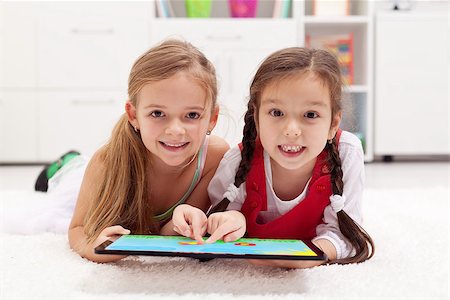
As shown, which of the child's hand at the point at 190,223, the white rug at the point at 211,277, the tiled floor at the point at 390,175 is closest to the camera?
the white rug at the point at 211,277

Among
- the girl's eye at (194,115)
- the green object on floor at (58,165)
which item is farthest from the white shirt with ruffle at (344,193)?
the green object on floor at (58,165)

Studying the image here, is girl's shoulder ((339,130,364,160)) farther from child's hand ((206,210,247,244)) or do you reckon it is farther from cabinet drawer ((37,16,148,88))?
cabinet drawer ((37,16,148,88))

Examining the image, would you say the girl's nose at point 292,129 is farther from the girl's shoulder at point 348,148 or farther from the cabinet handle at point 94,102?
the cabinet handle at point 94,102

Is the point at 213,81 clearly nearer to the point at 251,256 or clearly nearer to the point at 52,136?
the point at 251,256

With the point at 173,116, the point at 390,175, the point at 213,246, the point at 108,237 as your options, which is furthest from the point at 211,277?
the point at 390,175

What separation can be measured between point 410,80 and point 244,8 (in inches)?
35.9

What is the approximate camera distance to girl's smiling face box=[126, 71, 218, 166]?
0.89 m

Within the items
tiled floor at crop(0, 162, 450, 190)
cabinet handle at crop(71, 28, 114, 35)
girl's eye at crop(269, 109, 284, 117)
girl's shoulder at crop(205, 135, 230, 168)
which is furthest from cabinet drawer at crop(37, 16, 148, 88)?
girl's eye at crop(269, 109, 284, 117)

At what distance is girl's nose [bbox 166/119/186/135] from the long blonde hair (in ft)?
0.24

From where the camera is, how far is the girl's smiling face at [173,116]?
89 cm

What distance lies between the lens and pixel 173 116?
0.90 metres

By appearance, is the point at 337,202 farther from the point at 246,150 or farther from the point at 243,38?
the point at 243,38

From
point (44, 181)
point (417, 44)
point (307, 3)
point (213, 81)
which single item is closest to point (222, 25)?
point (307, 3)

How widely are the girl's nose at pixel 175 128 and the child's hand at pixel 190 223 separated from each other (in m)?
0.12
